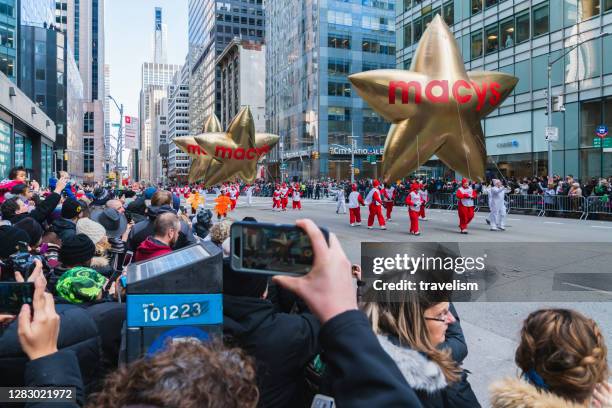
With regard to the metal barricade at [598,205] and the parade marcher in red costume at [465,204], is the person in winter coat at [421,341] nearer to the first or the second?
the parade marcher in red costume at [465,204]

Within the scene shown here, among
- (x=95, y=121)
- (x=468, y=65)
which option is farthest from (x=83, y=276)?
(x=95, y=121)

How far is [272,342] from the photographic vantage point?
2.17 metres

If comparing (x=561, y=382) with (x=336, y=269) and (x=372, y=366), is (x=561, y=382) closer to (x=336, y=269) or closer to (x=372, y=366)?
(x=372, y=366)

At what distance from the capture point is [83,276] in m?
2.81

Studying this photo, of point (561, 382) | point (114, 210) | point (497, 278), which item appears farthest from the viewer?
point (497, 278)

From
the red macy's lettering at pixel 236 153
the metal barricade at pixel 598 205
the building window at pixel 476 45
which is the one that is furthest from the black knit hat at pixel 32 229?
the building window at pixel 476 45

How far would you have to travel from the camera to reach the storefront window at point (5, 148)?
2431cm

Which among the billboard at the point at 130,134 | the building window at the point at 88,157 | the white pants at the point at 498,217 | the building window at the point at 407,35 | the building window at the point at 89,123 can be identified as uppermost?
the building window at the point at 89,123

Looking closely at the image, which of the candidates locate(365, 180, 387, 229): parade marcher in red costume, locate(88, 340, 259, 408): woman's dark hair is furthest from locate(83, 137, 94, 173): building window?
locate(88, 340, 259, 408): woman's dark hair

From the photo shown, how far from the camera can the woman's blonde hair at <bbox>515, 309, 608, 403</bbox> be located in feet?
5.90

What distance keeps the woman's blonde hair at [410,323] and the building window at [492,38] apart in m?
35.8

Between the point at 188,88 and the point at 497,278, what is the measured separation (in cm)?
19096

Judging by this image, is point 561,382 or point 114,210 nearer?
point 561,382

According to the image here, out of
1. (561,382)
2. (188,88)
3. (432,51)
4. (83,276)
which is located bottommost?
(561,382)
